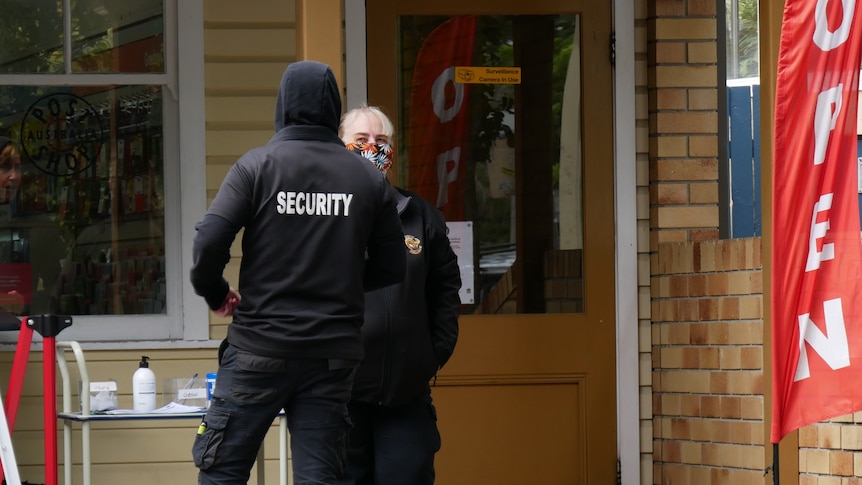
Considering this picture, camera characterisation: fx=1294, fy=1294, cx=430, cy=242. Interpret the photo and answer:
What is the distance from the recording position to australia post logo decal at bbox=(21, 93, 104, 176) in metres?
5.89

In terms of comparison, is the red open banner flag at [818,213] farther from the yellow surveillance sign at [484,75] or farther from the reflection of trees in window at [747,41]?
the reflection of trees in window at [747,41]

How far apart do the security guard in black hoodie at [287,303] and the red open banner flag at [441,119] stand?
247cm

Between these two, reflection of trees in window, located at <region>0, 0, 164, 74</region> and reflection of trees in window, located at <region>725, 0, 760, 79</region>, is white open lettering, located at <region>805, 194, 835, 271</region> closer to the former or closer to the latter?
reflection of trees in window, located at <region>0, 0, 164, 74</region>

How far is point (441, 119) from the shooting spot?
19.5ft

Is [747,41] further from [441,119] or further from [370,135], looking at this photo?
[370,135]

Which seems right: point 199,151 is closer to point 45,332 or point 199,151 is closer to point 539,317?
point 45,332

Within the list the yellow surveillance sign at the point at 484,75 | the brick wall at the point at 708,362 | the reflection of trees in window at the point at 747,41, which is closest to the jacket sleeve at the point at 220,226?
the brick wall at the point at 708,362

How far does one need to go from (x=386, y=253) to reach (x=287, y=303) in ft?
1.32

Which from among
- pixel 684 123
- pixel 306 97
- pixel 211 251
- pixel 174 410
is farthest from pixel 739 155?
pixel 211 251

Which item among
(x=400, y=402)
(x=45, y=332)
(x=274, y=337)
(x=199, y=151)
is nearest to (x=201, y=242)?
(x=274, y=337)

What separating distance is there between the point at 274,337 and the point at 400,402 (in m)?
0.78

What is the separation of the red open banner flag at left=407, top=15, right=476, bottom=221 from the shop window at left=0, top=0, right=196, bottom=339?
3.66 ft

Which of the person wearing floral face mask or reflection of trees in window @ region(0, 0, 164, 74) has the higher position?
reflection of trees in window @ region(0, 0, 164, 74)

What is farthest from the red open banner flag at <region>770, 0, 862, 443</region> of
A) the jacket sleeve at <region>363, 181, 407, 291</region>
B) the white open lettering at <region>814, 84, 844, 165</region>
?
the jacket sleeve at <region>363, 181, 407, 291</region>
